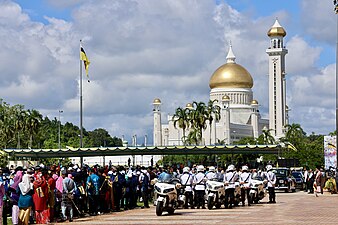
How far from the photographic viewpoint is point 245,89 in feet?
472

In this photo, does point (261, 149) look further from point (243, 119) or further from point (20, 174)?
point (243, 119)

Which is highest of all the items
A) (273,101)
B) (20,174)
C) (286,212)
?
(273,101)

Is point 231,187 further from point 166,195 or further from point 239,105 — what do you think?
point 239,105

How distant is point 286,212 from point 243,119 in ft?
399

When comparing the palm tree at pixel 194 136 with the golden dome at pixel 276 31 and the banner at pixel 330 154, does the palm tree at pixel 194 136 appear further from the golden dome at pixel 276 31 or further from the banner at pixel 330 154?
the golden dome at pixel 276 31

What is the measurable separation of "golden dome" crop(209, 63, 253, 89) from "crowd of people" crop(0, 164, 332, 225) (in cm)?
10811

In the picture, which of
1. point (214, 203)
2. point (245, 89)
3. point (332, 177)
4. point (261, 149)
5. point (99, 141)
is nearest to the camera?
point (214, 203)

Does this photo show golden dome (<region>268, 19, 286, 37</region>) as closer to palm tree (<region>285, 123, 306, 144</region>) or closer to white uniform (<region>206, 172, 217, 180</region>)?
palm tree (<region>285, 123, 306, 144</region>)

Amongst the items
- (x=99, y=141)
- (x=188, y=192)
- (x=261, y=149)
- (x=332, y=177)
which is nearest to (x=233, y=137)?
(x=99, y=141)

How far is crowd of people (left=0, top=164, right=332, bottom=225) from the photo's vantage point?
20688mm

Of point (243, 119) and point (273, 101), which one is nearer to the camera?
point (273, 101)

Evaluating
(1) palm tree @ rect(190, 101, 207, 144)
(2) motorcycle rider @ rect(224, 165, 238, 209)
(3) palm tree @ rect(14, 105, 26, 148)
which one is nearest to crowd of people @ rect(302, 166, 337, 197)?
(2) motorcycle rider @ rect(224, 165, 238, 209)

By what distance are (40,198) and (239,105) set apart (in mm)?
125055

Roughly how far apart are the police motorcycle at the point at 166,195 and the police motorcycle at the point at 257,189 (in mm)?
7022
